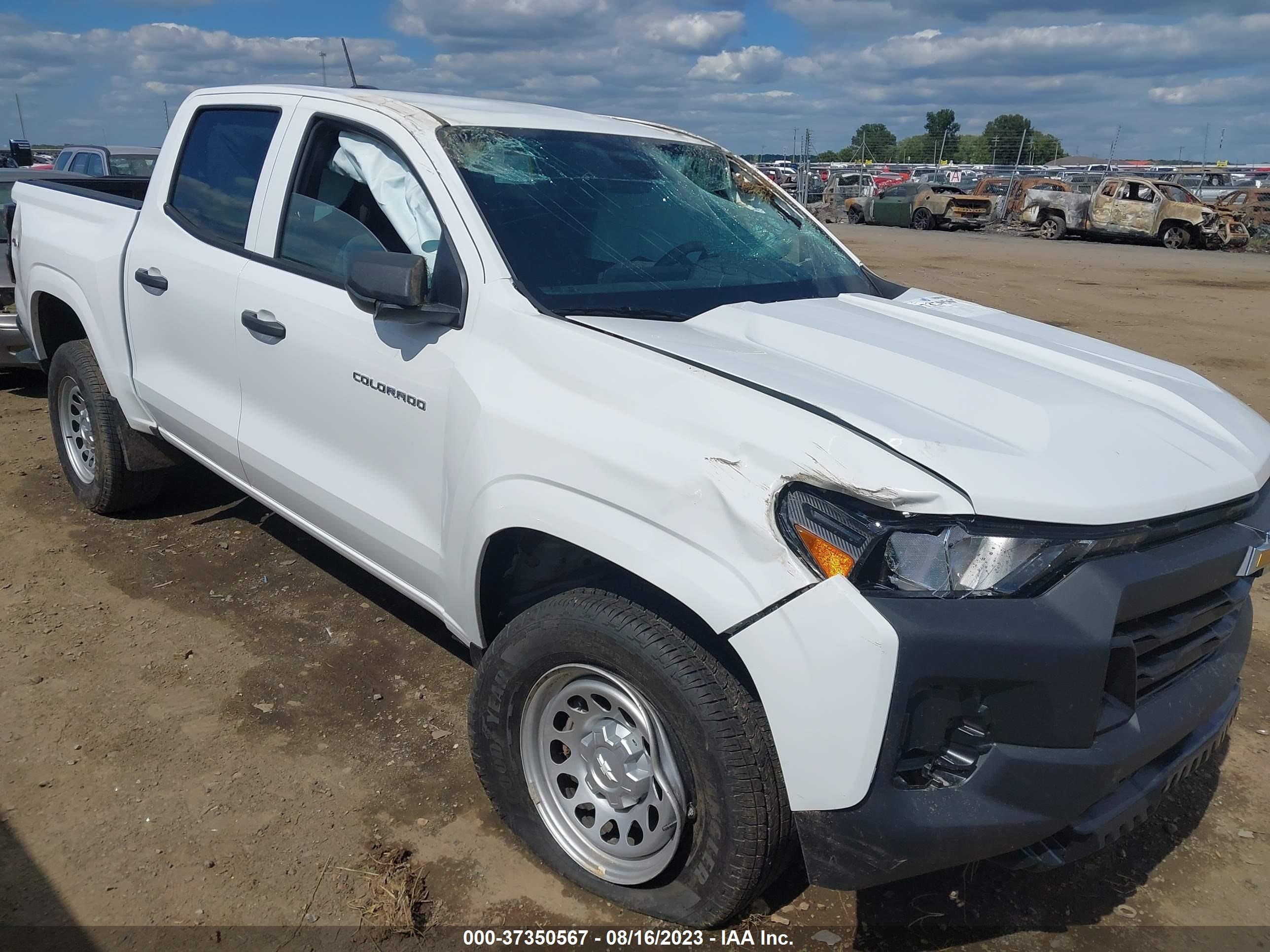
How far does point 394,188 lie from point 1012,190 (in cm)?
3229

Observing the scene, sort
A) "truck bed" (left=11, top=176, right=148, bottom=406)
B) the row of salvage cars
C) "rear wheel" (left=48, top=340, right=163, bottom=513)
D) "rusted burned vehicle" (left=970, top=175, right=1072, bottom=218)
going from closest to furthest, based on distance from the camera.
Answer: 1. "truck bed" (left=11, top=176, right=148, bottom=406)
2. "rear wheel" (left=48, top=340, right=163, bottom=513)
3. the row of salvage cars
4. "rusted burned vehicle" (left=970, top=175, right=1072, bottom=218)

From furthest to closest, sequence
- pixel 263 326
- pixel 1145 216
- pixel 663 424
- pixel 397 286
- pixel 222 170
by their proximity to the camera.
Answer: pixel 1145 216, pixel 222 170, pixel 263 326, pixel 397 286, pixel 663 424

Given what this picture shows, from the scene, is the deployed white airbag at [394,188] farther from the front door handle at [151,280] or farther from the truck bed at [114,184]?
the truck bed at [114,184]

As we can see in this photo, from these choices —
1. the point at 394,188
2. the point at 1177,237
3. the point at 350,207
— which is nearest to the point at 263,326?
the point at 350,207

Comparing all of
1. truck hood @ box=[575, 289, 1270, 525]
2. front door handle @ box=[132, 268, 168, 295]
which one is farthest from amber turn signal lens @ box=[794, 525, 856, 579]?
front door handle @ box=[132, 268, 168, 295]

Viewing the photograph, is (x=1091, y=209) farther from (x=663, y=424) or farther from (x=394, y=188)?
(x=663, y=424)

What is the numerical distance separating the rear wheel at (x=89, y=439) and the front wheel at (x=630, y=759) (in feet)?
9.24

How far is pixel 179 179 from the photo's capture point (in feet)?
13.4

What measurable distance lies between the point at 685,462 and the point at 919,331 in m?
1.23

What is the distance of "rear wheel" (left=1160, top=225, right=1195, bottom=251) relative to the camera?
2466cm

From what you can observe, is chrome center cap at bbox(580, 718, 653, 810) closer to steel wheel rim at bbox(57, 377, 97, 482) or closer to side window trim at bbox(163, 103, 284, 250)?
side window trim at bbox(163, 103, 284, 250)

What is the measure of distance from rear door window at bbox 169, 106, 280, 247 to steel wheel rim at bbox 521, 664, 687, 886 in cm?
211

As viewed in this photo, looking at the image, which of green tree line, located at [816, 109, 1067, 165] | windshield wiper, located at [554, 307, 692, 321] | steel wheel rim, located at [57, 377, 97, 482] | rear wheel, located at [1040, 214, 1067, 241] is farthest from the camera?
green tree line, located at [816, 109, 1067, 165]

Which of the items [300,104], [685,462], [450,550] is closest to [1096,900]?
[685,462]
